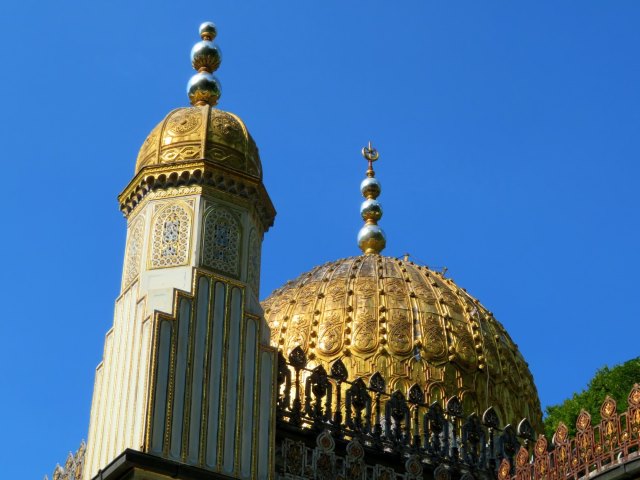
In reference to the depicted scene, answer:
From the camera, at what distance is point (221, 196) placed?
18.0 m

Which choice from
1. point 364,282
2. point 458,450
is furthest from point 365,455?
point 364,282

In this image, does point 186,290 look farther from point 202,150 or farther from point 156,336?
point 202,150

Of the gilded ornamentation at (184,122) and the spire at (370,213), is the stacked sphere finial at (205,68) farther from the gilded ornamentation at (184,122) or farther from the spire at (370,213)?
the spire at (370,213)

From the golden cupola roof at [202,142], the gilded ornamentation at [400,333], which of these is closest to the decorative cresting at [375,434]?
the gilded ornamentation at [400,333]

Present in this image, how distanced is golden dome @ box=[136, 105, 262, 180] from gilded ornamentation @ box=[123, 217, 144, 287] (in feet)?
2.30

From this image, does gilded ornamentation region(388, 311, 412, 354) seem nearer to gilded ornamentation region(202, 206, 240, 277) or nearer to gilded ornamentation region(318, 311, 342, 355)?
gilded ornamentation region(318, 311, 342, 355)

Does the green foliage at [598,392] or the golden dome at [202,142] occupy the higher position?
the green foliage at [598,392]

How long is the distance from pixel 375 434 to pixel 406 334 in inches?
157

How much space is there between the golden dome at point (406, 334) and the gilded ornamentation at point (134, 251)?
15.8 ft

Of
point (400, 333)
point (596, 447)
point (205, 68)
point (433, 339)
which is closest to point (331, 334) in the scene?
point (400, 333)

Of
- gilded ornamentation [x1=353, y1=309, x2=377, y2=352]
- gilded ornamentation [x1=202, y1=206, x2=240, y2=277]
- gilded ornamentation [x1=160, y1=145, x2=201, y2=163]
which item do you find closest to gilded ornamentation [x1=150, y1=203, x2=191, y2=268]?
gilded ornamentation [x1=202, y1=206, x2=240, y2=277]

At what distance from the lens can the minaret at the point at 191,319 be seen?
16.2 m

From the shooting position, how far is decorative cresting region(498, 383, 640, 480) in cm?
1520

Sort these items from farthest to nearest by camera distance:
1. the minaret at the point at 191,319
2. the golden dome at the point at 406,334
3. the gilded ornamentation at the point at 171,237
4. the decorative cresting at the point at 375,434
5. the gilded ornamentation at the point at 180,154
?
the golden dome at the point at 406,334 < the gilded ornamentation at the point at 180,154 < the decorative cresting at the point at 375,434 < the gilded ornamentation at the point at 171,237 < the minaret at the point at 191,319
